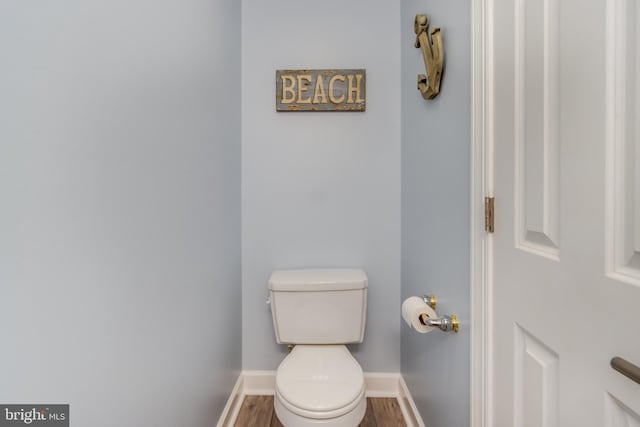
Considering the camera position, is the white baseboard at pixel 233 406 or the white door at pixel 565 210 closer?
the white door at pixel 565 210

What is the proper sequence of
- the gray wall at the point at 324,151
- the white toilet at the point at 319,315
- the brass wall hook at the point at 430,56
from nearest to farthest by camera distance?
the brass wall hook at the point at 430,56 < the white toilet at the point at 319,315 < the gray wall at the point at 324,151

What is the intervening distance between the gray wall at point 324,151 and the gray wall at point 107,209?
0.45 metres

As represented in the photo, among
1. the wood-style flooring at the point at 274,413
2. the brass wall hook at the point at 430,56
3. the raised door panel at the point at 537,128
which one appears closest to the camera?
the raised door panel at the point at 537,128

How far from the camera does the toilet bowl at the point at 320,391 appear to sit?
1.03 metres

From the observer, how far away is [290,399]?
1074mm

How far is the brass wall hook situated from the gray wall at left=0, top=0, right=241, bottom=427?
0.84 metres

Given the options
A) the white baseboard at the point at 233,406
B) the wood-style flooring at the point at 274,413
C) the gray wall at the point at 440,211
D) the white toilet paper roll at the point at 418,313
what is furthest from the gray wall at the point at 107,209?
the gray wall at the point at 440,211

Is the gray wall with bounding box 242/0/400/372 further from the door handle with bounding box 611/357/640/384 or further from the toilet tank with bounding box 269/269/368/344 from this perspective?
the door handle with bounding box 611/357/640/384

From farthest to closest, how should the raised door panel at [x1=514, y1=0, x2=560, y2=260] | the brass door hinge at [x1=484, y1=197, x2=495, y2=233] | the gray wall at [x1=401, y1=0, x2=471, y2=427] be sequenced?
the gray wall at [x1=401, y1=0, x2=471, y2=427] → the brass door hinge at [x1=484, y1=197, x2=495, y2=233] → the raised door panel at [x1=514, y1=0, x2=560, y2=260]

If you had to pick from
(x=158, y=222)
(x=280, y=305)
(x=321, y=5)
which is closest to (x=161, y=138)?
(x=158, y=222)

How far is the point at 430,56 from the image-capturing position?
42.5 inches

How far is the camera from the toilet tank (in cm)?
144

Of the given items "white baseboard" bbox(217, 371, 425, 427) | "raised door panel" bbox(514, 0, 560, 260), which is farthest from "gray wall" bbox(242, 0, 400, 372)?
"raised door panel" bbox(514, 0, 560, 260)

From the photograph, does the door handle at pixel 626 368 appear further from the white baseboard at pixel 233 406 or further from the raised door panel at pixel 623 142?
the white baseboard at pixel 233 406
